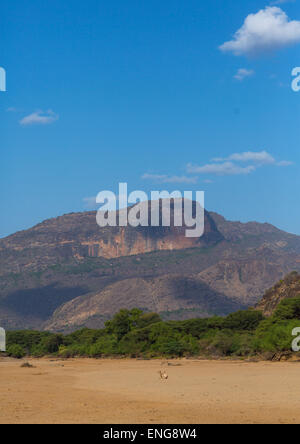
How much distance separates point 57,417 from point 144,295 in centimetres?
18530

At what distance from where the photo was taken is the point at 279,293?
2945 inches

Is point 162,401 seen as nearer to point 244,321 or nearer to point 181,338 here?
point 181,338

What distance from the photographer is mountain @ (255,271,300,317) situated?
70.1m

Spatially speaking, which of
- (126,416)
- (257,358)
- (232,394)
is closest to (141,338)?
(257,358)

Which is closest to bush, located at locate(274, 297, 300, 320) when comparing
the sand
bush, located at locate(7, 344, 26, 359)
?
the sand

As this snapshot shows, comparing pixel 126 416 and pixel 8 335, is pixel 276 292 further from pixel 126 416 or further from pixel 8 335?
pixel 126 416

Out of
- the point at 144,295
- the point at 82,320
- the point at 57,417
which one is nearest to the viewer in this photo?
the point at 57,417

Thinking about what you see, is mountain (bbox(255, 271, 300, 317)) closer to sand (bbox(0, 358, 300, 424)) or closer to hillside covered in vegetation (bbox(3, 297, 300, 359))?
hillside covered in vegetation (bbox(3, 297, 300, 359))

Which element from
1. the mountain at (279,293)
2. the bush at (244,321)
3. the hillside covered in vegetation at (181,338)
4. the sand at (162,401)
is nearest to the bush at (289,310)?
the hillside covered in vegetation at (181,338)

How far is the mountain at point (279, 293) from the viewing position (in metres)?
70.1

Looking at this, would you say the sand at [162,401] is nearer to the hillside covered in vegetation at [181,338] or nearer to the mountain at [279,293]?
the hillside covered in vegetation at [181,338]

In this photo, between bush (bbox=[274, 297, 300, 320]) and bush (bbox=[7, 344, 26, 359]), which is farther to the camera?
bush (bbox=[7, 344, 26, 359])

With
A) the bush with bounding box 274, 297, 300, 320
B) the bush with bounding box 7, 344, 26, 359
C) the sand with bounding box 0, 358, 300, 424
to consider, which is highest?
the bush with bounding box 274, 297, 300, 320
